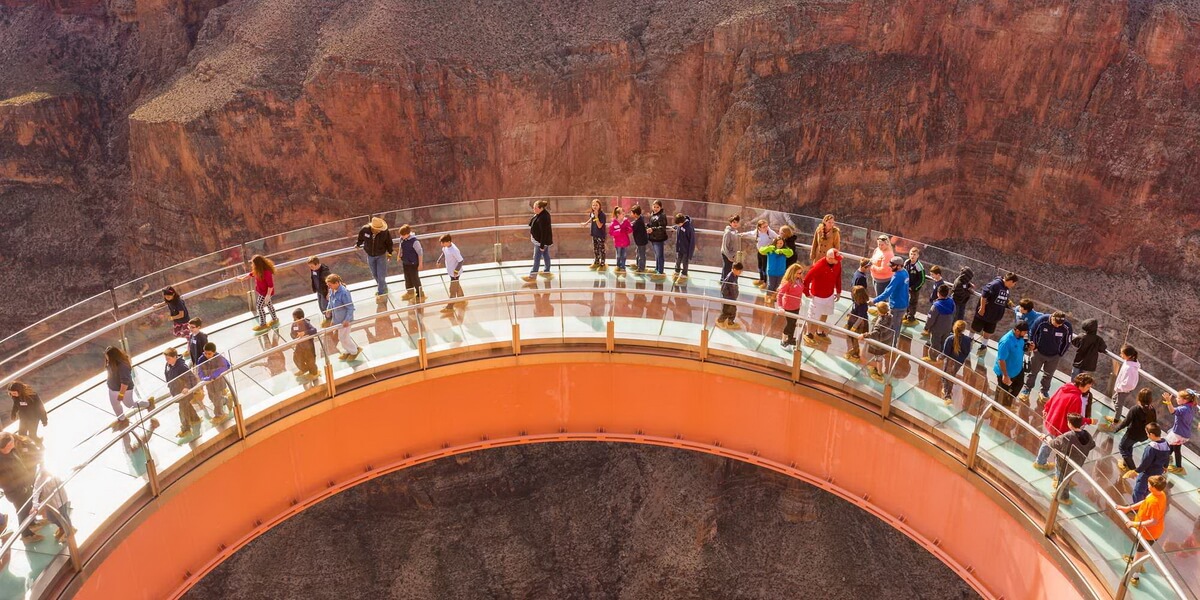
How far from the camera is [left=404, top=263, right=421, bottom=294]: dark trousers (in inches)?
622

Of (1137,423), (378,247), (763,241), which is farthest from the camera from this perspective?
(763,241)

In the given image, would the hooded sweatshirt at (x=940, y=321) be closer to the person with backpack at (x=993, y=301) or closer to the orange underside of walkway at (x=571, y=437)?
the person with backpack at (x=993, y=301)

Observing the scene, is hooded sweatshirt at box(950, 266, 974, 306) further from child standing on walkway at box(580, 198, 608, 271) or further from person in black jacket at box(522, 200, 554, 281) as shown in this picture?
person in black jacket at box(522, 200, 554, 281)

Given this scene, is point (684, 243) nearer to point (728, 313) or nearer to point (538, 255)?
point (728, 313)

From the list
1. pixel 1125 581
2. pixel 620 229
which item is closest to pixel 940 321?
pixel 1125 581

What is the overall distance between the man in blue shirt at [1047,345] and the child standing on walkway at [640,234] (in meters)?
6.46

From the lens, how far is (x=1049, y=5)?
106 feet

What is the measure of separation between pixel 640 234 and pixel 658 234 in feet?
1.19

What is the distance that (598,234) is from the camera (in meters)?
16.9

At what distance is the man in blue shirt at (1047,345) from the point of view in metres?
13.4

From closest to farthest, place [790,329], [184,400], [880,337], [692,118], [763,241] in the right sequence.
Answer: [184,400]
[880,337]
[790,329]
[763,241]
[692,118]

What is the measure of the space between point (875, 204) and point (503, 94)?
47.7ft

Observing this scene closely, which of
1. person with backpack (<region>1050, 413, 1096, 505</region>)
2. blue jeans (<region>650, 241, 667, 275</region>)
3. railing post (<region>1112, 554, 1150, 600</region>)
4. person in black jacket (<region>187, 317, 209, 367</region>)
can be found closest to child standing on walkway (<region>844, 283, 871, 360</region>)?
person with backpack (<region>1050, 413, 1096, 505</region>)

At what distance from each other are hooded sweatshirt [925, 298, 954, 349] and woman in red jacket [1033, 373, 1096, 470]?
218 centimetres
